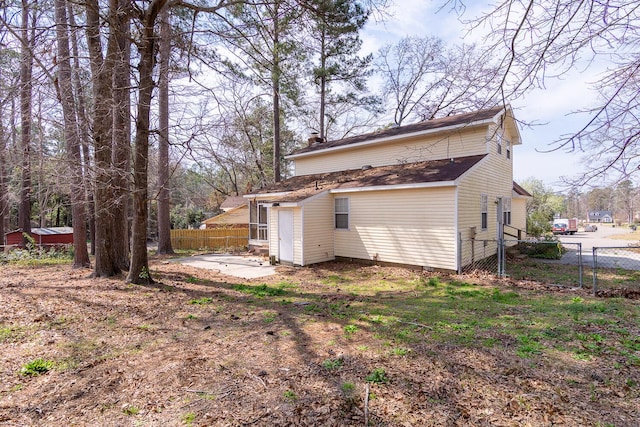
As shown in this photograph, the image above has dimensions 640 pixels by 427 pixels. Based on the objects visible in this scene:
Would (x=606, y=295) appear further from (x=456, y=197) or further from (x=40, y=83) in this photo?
(x=40, y=83)

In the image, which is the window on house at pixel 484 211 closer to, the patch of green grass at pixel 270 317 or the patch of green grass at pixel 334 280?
the patch of green grass at pixel 334 280

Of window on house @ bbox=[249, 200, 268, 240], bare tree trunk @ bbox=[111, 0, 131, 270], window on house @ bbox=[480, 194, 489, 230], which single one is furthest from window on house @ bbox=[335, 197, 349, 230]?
bare tree trunk @ bbox=[111, 0, 131, 270]

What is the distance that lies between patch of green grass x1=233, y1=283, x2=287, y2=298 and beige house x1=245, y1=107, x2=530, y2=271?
324cm

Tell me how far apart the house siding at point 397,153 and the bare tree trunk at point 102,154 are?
7.88 metres

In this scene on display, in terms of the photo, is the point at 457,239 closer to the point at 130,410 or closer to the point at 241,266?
the point at 241,266

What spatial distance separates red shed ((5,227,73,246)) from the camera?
17.9 meters

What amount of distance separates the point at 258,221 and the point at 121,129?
7985 millimetres

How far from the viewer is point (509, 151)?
1356cm

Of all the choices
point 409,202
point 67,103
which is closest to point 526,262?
point 409,202

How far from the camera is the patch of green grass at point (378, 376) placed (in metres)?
3.10

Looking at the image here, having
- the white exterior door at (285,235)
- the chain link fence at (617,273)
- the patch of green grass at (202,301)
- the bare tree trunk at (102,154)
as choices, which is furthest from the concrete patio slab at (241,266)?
the chain link fence at (617,273)

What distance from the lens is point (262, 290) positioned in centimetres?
738

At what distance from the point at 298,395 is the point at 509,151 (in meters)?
14.2

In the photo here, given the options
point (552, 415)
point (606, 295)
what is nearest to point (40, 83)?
point (552, 415)
